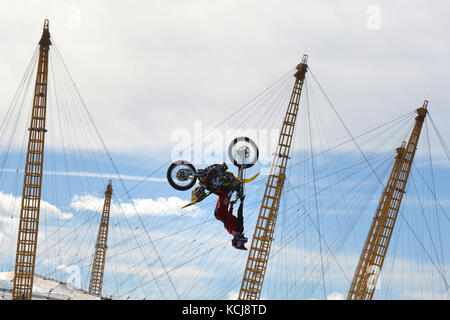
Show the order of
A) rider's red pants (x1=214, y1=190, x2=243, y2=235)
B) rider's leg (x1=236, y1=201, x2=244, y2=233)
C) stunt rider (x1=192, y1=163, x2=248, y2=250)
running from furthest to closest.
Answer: rider's red pants (x1=214, y1=190, x2=243, y2=235), rider's leg (x1=236, y1=201, x2=244, y2=233), stunt rider (x1=192, y1=163, x2=248, y2=250)

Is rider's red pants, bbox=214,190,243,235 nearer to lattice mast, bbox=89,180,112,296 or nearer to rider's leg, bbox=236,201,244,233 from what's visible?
rider's leg, bbox=236,201,244,233

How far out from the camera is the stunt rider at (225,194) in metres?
38.1

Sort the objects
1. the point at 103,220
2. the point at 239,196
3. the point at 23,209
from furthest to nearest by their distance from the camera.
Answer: the point at 103,220
the point at 23,209
the point at 239,196

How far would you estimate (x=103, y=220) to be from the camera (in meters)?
104

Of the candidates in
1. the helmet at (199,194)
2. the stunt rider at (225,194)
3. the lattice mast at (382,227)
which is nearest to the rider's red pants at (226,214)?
the stunt rider at (225,194)

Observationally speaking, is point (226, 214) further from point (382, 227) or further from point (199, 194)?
point (382, 227)

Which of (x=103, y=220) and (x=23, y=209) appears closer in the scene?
(x=23, y=209)

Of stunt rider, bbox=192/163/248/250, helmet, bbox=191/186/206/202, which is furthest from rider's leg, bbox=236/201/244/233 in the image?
helmet, bbox=191/186/206/202

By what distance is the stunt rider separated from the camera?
38.1m
